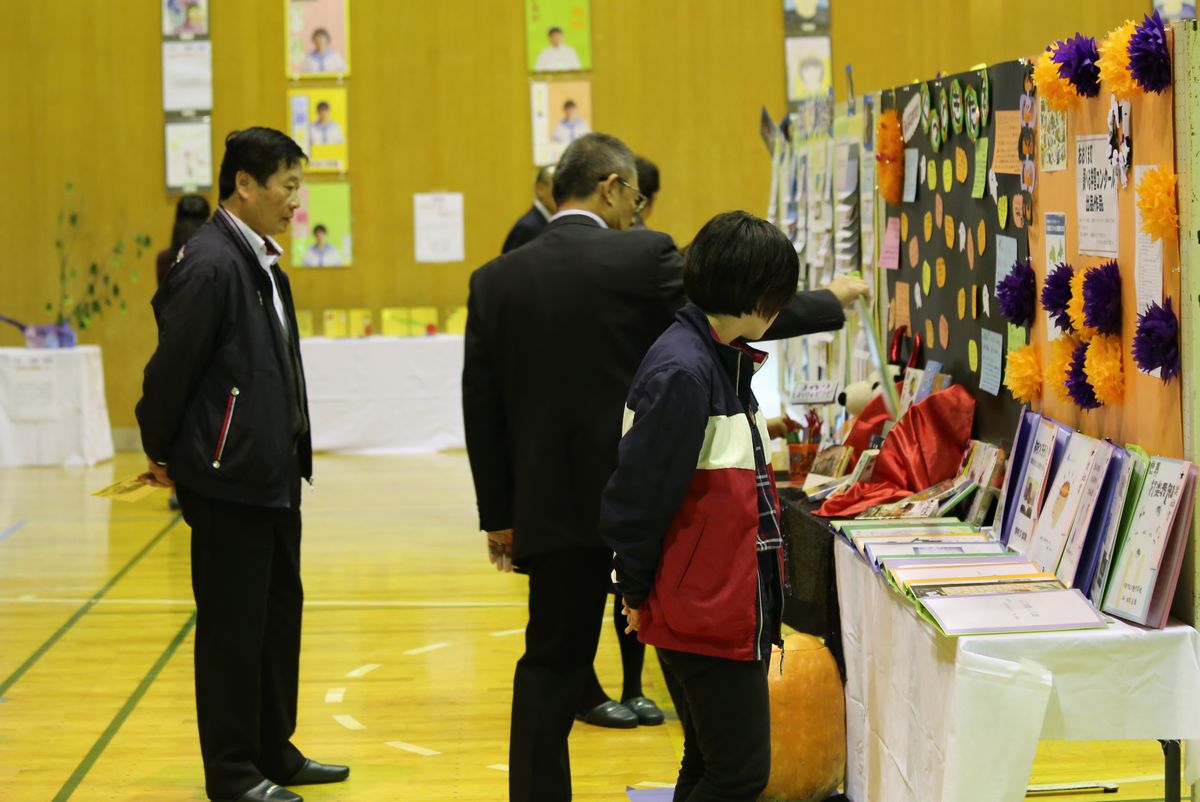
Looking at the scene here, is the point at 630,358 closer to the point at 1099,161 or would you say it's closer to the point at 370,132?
the point at 1099,161

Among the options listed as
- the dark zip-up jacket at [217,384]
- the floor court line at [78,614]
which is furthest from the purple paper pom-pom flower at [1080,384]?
the floor court line at [78,614]

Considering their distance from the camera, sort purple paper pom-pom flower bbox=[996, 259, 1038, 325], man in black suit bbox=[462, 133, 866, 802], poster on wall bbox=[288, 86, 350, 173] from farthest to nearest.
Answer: poster on wall bbox=[288, 86, 350, 173] < purple paper pom-pom flower bbox=[996, 259, 1038, 325] < man in black suit bbox=[462, 133, 866, 802]

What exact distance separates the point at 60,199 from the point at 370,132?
2.14 meters

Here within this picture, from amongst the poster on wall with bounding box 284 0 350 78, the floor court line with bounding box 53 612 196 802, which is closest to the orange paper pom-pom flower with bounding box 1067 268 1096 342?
the floor court line with bounding box 53 612 196 802

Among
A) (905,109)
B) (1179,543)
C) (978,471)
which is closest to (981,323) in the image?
(978,471)

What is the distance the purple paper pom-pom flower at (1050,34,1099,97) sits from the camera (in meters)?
2.77

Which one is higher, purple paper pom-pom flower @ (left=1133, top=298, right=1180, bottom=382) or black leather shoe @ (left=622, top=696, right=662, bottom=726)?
purple paper pom-pom flower @ (left=1133, top=298, right=1180, bottom=382)

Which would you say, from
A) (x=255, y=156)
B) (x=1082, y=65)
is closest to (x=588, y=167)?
(x=255, y=156)

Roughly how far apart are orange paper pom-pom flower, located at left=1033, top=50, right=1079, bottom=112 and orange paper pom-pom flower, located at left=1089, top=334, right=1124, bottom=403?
0.47m

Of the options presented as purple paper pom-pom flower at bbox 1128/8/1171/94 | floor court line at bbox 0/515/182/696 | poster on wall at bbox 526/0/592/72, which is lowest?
floor court line at bbox 0/515/182/696

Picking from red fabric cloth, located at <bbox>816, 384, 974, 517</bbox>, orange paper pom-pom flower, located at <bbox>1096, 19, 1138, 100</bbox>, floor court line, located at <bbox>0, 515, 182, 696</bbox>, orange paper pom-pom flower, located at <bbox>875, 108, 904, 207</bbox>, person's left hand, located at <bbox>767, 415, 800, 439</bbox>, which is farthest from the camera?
floor court line, located at <bbox>0, 515, 182, 696</bbox>

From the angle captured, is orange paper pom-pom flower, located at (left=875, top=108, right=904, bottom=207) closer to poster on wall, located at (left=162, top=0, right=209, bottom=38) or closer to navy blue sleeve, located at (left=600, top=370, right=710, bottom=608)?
navy blue sleeve, located at (left=600, top=370, right=710, bottom=608)

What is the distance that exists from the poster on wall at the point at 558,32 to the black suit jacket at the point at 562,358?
725cm

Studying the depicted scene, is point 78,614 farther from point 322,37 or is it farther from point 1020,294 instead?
point 322,37
